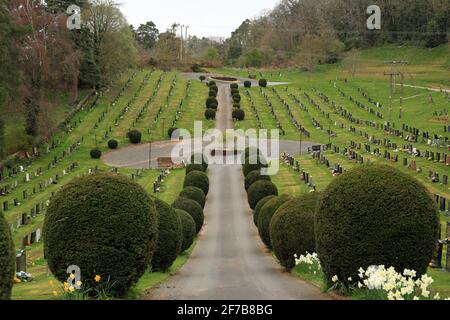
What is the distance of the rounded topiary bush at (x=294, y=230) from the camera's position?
21672 mm

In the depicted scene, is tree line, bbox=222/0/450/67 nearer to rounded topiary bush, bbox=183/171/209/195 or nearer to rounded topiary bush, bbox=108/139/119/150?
rounded topiary bush, bbox=108/139/119/150

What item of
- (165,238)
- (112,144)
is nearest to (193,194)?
(165,238)

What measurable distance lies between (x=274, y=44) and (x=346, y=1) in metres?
20.8

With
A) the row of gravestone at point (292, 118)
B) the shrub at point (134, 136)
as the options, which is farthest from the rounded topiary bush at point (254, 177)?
the shrub at point (134, 136)

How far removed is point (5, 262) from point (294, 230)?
1297cm

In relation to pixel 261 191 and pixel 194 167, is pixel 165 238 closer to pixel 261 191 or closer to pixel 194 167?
pixel 261 191

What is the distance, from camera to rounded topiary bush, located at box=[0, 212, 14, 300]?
10164 millimetres

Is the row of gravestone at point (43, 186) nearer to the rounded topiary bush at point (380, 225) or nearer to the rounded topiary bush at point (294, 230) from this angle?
the rounded topiary bush at point (294, 230)

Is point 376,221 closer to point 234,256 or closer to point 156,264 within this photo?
point 156,264

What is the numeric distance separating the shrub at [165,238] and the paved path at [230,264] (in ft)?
2.15

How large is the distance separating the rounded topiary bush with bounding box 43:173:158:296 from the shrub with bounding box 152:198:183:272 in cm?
705

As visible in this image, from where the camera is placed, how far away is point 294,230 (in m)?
21.9

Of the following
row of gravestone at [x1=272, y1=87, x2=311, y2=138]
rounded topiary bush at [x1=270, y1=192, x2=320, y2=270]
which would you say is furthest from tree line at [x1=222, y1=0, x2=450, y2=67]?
rounded topiary bush at [x1=270, y1=192, x2=320, y2=270]

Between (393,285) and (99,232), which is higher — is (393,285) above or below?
below
